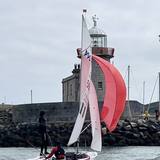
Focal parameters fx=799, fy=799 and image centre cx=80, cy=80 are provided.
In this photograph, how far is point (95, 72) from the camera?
52875 mm

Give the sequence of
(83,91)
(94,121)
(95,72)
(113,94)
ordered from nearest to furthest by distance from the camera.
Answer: (83,91) → (113,94) → (94,121) → (95,72)

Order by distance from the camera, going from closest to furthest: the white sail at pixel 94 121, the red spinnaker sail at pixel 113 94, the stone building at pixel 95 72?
the red spinnaker sail at pixel 113 94 → the white sail at pixel 94 121 → the stone building at pixel 95 72

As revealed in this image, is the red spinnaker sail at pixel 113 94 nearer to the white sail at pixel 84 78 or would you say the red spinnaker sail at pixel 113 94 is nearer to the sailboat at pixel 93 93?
the sailboat at pixel 93 93

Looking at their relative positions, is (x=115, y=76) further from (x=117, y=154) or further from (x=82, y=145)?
(x=82, y=145)

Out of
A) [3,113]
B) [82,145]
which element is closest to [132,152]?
[82,145]

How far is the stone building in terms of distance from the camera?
174ft

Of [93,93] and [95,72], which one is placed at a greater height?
[95,72]

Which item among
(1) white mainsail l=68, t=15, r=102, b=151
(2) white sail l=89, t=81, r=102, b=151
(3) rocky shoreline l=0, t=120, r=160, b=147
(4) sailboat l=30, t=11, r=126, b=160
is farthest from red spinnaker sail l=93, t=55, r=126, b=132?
(3) rocky shoreline l=0, t=120, r=160, b=147

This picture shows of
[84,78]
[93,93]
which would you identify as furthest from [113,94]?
[84,78]

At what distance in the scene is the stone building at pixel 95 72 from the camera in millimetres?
53000

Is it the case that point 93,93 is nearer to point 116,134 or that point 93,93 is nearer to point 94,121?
point 94,121

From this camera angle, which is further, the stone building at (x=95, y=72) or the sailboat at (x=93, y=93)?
the stone building at (x=95, y=72)

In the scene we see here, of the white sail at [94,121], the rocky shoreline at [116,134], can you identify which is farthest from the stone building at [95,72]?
the white sail at [94,121]

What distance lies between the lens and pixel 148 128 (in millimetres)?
51906
